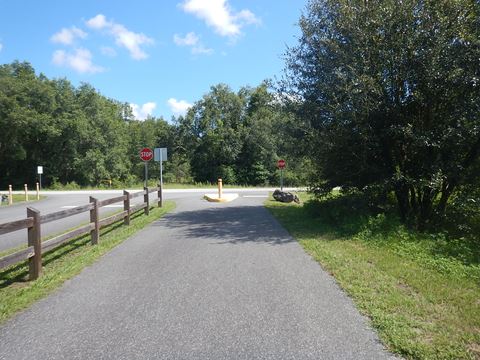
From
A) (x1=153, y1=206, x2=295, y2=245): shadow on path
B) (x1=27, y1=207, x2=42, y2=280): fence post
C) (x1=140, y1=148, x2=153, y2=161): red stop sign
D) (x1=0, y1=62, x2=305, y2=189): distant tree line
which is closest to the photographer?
(x1=27, y1=207, x2=42, y2=280): fence post

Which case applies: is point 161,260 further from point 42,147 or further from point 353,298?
point 42,147

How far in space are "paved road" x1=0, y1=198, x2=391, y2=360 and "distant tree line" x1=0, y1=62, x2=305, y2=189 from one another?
34980 mm

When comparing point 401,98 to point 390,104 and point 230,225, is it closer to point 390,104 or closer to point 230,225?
point 390,104

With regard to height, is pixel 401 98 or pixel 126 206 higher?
pixel 401 98

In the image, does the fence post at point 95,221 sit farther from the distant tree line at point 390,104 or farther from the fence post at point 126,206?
the distant tree line at point 390,104

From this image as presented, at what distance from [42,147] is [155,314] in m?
51.2

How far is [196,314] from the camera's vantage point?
4840 mm

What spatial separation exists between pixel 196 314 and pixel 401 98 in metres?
9.04

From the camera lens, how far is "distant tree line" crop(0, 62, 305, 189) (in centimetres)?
4769

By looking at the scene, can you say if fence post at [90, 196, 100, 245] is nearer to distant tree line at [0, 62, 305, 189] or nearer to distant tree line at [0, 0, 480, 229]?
distant tree line at [0, 0, 480, 229]

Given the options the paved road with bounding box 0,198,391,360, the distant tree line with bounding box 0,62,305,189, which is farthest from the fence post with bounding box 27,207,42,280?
the distant tree line with bounding box 0,62,305,189

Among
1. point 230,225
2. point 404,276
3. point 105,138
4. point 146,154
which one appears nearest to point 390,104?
point 230,225

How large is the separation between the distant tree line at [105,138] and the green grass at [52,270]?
1289 inches

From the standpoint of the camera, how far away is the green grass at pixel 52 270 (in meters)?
5.48
